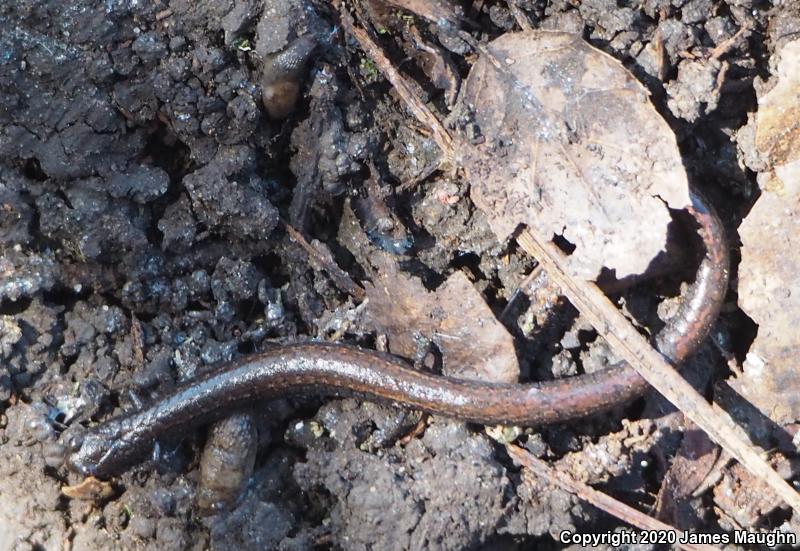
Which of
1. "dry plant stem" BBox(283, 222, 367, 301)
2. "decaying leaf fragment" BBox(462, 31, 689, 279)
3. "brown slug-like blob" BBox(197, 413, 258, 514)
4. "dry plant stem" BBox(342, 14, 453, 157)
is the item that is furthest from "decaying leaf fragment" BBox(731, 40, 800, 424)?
"brown slug-like blob" BBox(197, 413, 258, 514)

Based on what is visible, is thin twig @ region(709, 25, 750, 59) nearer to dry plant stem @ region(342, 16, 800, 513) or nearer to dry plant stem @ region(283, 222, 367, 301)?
dry plant stem @ region(342, 16, 800, 513)

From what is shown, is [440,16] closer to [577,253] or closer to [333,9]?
[333,9]

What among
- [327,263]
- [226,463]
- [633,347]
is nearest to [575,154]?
[633,347]

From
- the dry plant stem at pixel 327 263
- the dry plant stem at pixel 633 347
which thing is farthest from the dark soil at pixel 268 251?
the dry plant stem at pixel 633 347

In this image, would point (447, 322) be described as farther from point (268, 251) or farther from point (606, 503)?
point (606, 503)

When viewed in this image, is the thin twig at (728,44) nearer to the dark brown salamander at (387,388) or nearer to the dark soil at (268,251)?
the dark soil at (268,251)

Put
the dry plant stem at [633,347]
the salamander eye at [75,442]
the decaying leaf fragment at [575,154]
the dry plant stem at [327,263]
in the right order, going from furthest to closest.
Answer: the dry plant stem at [327,263] < the salamander eye at [75,442] < the dry plant stem at [633,347] < the decaying leaf fragment at [575,154]
